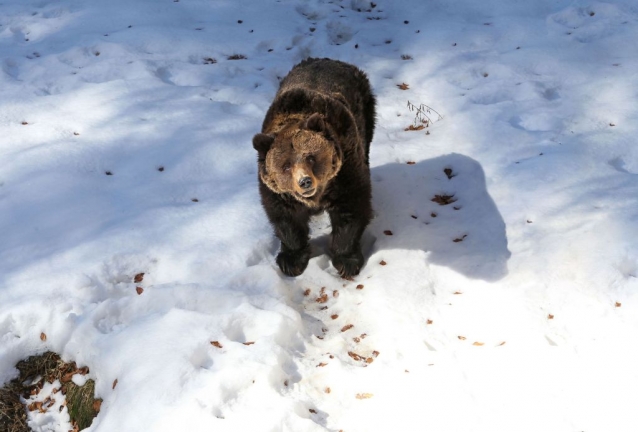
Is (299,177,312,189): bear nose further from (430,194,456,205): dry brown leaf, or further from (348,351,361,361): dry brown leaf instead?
(430,194,456,205): dry brown leaf

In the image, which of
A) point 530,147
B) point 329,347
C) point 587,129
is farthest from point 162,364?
point 587,129

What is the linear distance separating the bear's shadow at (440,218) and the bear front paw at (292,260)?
1.15 feet

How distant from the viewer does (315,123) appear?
15.4ft

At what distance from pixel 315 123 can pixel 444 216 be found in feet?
5.66

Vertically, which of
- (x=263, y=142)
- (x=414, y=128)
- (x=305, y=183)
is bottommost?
(x=414, y=128)

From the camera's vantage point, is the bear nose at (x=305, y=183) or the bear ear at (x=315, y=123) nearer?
the bear nose at (x=305, y=183)

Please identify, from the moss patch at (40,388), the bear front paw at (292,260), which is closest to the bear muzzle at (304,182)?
the bear front paw at (292,260)

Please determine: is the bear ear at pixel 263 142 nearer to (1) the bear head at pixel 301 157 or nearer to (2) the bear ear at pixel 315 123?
(1) the bear head at pixel 301 157

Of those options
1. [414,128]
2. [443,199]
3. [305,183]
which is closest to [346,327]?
[305,183]

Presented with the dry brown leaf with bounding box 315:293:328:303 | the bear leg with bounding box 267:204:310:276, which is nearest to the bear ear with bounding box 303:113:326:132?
the bear leg with bounding box 267:204:310:276

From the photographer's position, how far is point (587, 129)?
630cm

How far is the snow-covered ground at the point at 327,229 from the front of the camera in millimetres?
4016

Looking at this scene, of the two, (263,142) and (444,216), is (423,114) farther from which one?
(263,142)

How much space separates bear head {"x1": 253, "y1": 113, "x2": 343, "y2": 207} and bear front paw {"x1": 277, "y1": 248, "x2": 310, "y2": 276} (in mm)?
600
